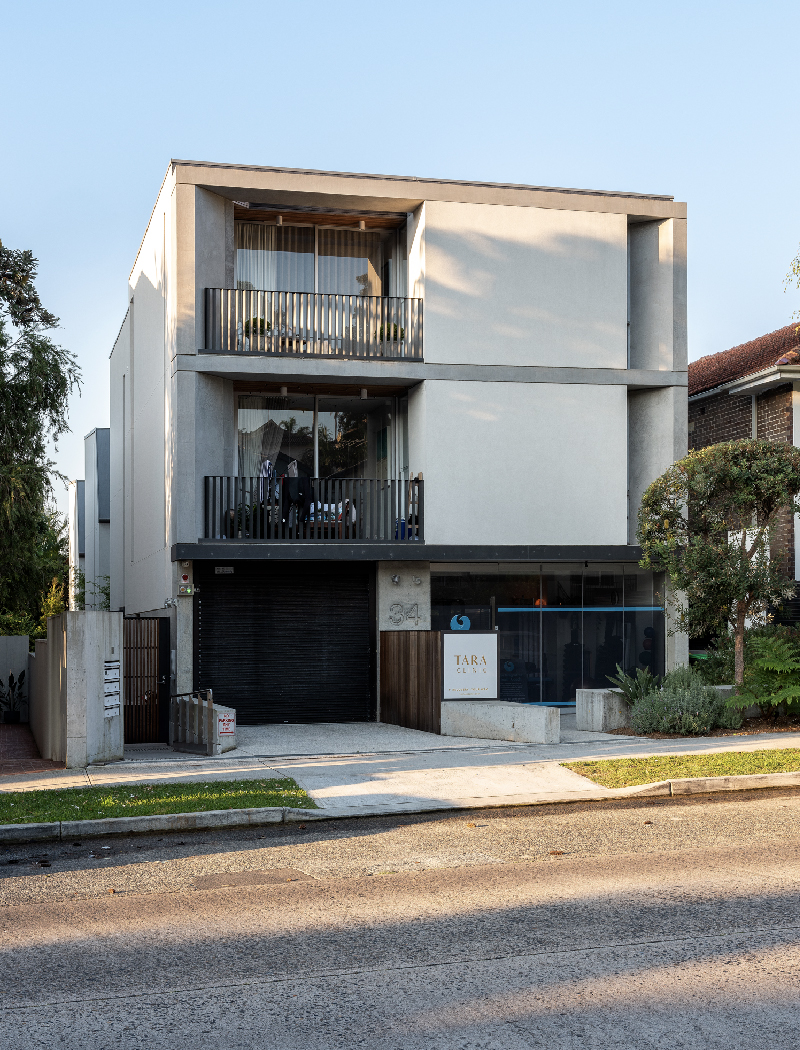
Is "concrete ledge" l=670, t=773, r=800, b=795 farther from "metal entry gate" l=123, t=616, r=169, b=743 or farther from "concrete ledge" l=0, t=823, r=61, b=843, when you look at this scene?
"metal entry gate" l=123, t=616, r=169, b=743

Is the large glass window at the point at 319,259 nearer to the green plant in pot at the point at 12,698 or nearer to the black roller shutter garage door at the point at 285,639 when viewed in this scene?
the black roller shutter garage door at the point at 285,639

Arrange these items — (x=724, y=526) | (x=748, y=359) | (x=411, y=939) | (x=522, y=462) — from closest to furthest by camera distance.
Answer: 1. (x=411, y=939)
2. (x=724, y=526)
3. (x=522, y=462)
4. (x=748, y=359)

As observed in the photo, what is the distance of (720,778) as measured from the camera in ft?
41.0

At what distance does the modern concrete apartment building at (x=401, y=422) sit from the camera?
2030 cm

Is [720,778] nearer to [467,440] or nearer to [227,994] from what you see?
[227,994]

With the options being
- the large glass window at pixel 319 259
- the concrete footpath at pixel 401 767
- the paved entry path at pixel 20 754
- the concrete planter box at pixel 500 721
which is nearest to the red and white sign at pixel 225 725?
the concrete footpath at pixel 401 767

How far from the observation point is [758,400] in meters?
24.7

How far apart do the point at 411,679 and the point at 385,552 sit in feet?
7.93

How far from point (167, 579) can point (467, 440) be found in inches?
244

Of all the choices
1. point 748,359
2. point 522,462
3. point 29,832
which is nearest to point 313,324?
point 522,462

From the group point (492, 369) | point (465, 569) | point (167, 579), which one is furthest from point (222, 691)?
point (492, 369)

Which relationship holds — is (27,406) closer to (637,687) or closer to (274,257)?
(274,257)

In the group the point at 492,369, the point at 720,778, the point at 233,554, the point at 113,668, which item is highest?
the point at 492,369

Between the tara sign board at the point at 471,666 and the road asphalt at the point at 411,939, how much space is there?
7.55m
